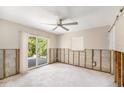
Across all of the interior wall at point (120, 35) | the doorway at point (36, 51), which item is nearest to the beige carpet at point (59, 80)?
the doorway at point (36, 51)

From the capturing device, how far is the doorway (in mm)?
5773

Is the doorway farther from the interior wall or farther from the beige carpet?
the interior wall

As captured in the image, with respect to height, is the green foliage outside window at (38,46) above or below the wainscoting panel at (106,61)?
above

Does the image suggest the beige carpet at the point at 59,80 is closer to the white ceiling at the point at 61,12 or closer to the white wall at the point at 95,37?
the white wall at the point at 95,37

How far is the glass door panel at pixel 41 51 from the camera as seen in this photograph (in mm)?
6387

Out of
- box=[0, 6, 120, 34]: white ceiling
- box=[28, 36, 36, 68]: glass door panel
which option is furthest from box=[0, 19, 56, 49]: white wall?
box=[28, 36, 36, 68]: glass door panel

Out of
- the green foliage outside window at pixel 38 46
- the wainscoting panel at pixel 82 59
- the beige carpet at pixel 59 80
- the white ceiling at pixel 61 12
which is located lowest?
the beige carpet at pixel 59 80

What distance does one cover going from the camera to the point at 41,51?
21.9 ft

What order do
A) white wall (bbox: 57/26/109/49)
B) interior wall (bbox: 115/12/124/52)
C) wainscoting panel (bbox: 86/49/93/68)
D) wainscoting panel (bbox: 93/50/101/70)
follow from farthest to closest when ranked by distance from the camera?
wainscoting panel (bbox: 86/49/93/68)
wainscoting panel (bbox: 93/50/101/70)
white wall (bbox: 57/26/109/49)
interior wall (bbox: 115/12/124/52)

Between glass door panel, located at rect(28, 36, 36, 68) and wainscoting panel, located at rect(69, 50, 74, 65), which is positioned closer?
glass door panel, located at rect(28, 36, 36, 68)

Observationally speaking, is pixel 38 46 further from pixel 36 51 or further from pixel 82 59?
pixel 82 59
